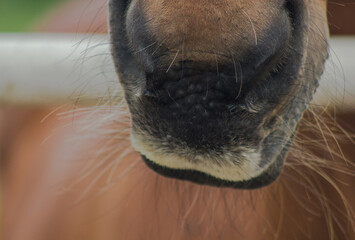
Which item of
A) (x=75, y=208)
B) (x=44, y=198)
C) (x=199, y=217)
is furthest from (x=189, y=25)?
(x=44, y=198)

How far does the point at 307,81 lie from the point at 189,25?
10.6 inches

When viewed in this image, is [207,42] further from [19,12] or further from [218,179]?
[19,12]

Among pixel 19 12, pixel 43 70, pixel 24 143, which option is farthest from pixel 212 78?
pixel 19 12

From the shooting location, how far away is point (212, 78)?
0.65 metres

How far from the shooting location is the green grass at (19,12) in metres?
4.62

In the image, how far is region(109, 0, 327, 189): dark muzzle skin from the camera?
2.06ft

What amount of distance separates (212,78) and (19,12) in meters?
4.78

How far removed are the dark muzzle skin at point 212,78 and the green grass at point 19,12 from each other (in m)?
4.10

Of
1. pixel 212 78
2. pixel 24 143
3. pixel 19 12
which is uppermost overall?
pixel 19 12

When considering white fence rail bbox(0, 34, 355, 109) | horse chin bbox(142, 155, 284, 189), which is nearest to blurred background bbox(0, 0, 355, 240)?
white fence rail bbox(0, 34, 355, 109)

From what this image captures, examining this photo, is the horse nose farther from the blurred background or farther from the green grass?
the green grass

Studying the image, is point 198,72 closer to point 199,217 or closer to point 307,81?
point 307,81

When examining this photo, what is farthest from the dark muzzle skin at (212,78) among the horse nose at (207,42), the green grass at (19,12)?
the green grass at (19,12)

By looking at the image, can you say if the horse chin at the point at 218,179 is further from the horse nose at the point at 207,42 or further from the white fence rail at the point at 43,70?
the white fence rail at the point at 43,70
